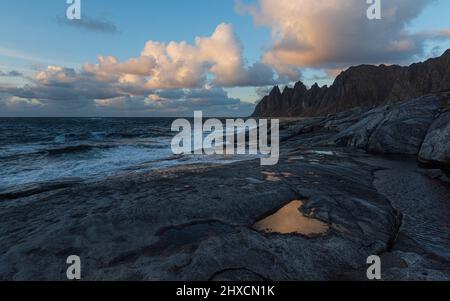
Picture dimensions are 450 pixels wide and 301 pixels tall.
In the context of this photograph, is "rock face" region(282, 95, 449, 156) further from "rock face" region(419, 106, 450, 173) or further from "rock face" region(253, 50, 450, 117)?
"rock face" region(253, 50, 450, 117)

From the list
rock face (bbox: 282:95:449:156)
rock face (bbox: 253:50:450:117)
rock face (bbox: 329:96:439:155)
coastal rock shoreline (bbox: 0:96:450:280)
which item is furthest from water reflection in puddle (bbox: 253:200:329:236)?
rock face (bbox: 253:50:450:117)

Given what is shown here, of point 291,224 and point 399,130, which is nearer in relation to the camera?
point 291,224

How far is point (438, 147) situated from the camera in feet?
41.4

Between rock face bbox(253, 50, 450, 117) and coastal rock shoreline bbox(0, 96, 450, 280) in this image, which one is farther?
rock face bbox(253, 50, 450, 117)

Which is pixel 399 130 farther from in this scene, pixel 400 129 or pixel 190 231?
pixel 190 231

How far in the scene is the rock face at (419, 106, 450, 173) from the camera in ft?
39.8

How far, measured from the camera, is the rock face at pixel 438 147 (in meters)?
12.1

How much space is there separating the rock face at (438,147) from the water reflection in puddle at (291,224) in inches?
307

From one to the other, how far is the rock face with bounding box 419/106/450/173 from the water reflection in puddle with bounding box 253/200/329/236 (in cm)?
781

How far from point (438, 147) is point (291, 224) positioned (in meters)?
9.05

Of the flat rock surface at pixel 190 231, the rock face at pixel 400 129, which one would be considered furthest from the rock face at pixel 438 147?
the flat rock surface at pixel 190 231

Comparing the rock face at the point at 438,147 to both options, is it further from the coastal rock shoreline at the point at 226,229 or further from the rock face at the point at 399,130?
the coastal rock shoreline at the point at 226,229

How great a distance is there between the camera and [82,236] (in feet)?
19.7

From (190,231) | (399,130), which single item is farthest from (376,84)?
(190,231)
